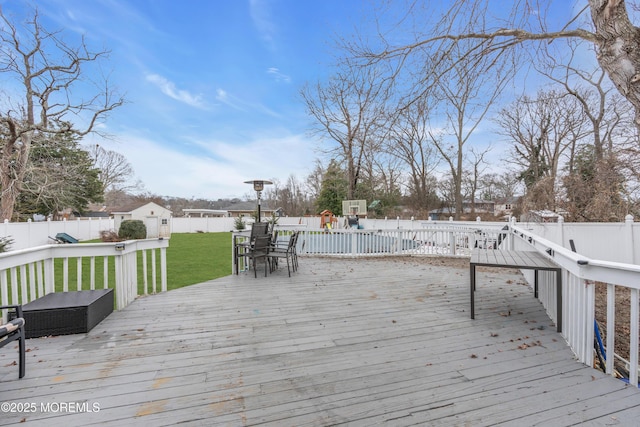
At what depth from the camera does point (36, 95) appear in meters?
12.3

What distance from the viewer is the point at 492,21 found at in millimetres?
4031

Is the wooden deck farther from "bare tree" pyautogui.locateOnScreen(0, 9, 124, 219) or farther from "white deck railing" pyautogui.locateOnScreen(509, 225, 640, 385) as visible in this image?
"bare tree" pyautogui.locateOnScreen(0, 9, 124, 219)

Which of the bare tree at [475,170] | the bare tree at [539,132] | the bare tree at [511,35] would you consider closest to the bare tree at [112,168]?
the bare tree at [475,170]

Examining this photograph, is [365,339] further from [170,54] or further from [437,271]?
[170,54]

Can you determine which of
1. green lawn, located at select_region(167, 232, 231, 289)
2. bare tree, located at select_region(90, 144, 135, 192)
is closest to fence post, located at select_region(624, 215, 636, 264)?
green lawn, located at select_region(167, 232, 231, 289)

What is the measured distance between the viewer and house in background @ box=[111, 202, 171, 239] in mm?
20913

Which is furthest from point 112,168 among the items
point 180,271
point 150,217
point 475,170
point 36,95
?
point 475,170

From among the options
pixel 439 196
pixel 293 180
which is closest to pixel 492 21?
pixel 439 196

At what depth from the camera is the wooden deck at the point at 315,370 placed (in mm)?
1778

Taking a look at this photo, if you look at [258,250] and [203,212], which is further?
[203,212]

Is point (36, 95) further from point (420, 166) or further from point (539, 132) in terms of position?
point (539, 132)

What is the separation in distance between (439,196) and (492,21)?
22.5 meters

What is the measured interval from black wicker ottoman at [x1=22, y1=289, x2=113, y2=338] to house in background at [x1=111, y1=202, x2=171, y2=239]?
19.4 metres

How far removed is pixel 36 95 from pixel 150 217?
10423 millimetres
